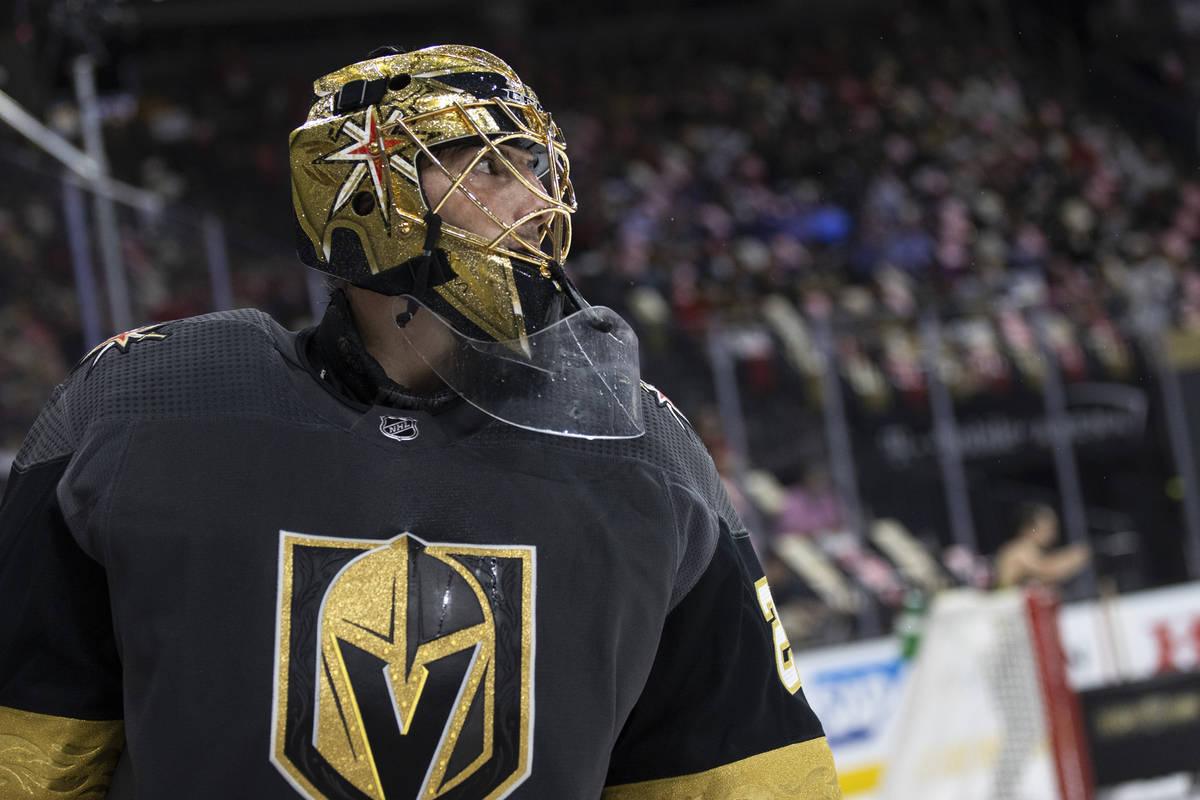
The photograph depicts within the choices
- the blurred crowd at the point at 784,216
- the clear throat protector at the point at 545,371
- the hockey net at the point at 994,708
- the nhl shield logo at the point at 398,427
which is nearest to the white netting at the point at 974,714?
the hockey net at the point at 994,708

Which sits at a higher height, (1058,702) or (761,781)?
(761,781)

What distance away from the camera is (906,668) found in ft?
15.7

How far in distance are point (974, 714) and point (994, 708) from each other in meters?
0.08

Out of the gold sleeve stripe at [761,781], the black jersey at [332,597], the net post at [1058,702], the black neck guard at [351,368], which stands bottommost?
the net post at [1058,702]

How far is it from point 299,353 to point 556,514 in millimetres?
295

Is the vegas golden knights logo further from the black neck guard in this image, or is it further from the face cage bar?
the face cage bar

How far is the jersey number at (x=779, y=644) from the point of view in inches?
53.7

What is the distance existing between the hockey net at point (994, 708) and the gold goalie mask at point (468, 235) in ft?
11.1

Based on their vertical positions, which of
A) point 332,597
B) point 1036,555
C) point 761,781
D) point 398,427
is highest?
point 398,427

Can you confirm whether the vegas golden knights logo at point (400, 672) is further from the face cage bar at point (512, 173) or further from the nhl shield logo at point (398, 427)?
the face cage bar at point (512, 173)

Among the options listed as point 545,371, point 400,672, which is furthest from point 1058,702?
point 400,672

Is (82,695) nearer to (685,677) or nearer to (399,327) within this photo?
(399,327)

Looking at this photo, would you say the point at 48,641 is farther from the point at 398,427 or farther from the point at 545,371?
the point at 545,371

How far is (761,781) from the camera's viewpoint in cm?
131
